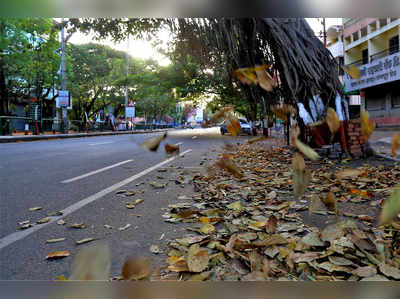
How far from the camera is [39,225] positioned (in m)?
2.54

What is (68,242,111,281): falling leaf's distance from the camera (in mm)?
911

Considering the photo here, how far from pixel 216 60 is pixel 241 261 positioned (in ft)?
7.68

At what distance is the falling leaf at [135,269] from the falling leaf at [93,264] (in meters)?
0.20

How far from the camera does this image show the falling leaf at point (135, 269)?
43.9 inches

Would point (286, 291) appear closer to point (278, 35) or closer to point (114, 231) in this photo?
point (114, 231)

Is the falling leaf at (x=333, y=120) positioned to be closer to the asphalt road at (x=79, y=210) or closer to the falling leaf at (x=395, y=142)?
the falling leaf at (x=395, y=142)

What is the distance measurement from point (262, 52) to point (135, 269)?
8.25ft

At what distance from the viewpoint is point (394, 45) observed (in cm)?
2027

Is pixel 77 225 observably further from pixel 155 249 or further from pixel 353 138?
pixel 353 138

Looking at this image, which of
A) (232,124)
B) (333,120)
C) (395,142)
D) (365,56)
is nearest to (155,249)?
(232,124)

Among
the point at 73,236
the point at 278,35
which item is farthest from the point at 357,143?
the point at 73,236

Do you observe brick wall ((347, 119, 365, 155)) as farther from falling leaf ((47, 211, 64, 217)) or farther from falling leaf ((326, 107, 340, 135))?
falling leaf ((326, 107, 340, 135))

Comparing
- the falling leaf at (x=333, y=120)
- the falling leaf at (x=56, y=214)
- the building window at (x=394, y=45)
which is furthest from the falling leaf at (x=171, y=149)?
the building window at (x=394, y=45)

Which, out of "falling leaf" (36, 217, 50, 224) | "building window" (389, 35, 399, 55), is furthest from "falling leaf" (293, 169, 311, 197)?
"building window" (389, 35, 399, 55)
